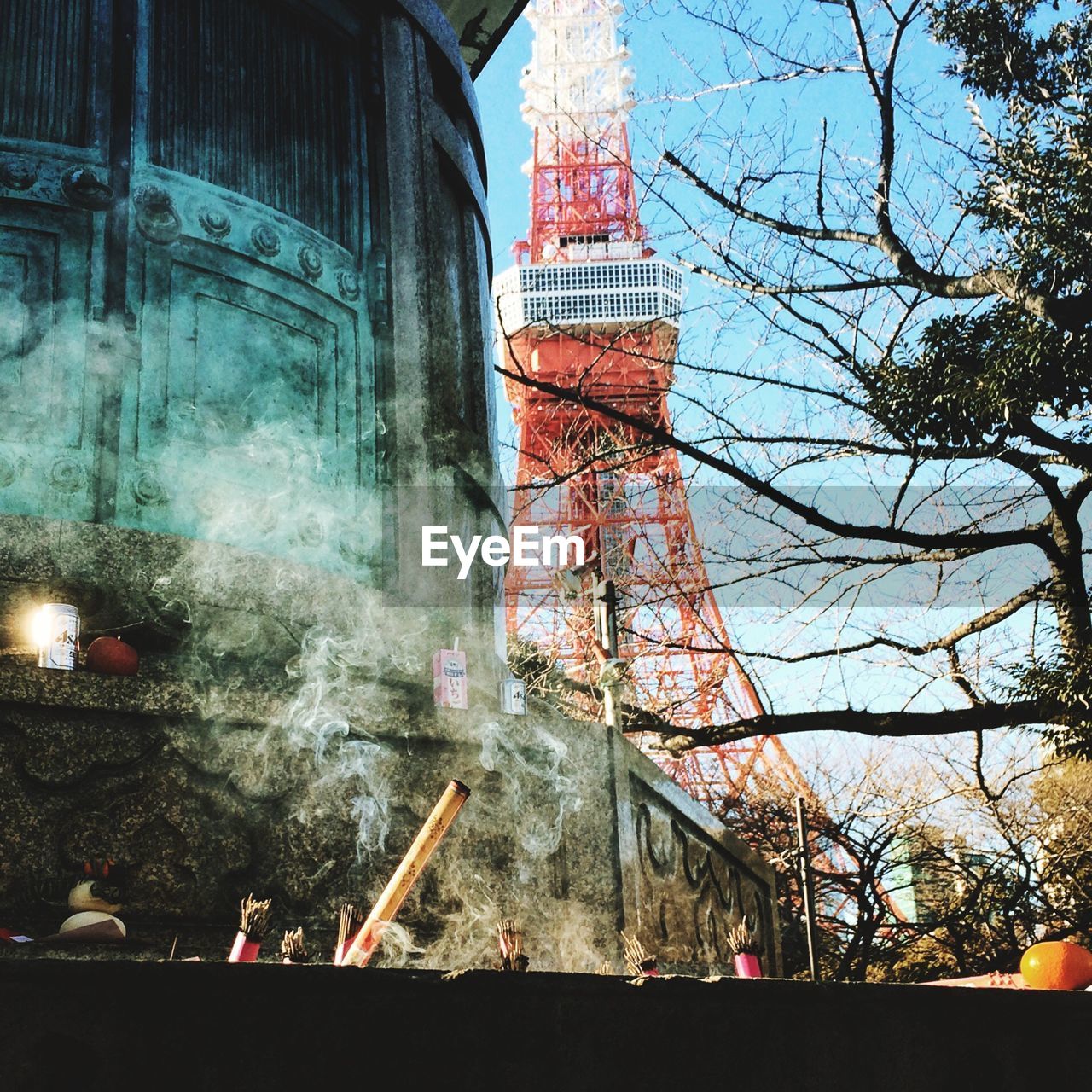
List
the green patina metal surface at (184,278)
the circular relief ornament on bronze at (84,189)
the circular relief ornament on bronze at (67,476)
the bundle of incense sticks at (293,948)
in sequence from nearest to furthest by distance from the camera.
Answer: the bundle of incense sticks at (293,948) → the circular relief ornament on bronze at (67,476) → the green patina metal surface at (184,278) → the circular relief ornament on bronze at (84,189)

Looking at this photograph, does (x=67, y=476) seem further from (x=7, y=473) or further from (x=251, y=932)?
(x=251, y=932)

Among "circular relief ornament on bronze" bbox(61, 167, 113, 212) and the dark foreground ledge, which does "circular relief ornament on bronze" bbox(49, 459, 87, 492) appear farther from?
the dark foreground ledge

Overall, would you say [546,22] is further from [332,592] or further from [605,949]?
[605,949]

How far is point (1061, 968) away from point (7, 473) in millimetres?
6218

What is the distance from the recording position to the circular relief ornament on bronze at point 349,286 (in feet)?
31.7

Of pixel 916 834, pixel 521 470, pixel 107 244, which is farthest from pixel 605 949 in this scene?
pixel 916 834

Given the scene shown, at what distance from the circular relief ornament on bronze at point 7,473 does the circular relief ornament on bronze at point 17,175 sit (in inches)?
76.5

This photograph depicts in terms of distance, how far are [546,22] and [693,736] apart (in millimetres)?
11565

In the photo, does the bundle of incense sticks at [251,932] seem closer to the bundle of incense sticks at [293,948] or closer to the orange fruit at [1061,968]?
the bundle of incense sticks at [293,948]

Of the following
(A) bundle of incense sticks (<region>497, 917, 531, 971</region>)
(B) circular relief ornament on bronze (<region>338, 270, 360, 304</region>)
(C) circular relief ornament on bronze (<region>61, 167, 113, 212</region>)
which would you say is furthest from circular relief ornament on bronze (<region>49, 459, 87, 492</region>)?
(A) bundle of incense sticks (<region>497, 917, 531, 971</region>)

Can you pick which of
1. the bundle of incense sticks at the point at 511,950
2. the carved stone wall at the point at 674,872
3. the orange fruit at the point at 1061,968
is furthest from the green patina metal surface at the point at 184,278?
the orange fruit at the point at 1061,968

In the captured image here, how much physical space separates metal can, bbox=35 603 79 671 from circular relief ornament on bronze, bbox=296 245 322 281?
370 centimetres

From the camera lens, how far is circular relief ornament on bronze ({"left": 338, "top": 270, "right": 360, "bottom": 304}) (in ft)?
31.7

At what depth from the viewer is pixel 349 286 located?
971 centimetres
